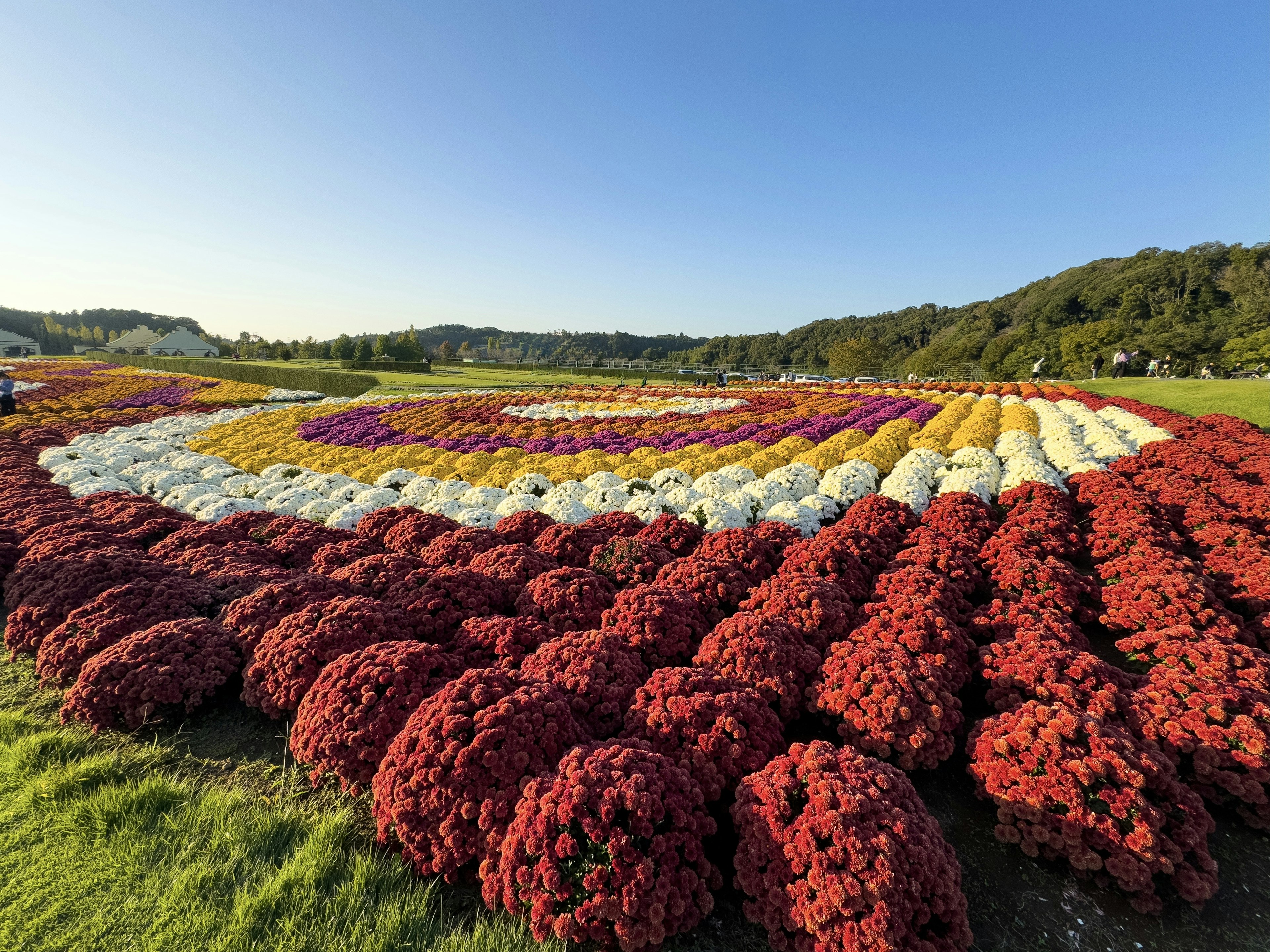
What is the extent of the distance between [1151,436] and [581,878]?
1712 centimetres

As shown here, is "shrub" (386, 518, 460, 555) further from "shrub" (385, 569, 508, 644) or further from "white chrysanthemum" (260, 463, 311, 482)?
"white chrysanthemum" (260, 463, 311, 482)

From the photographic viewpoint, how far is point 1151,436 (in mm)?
13156

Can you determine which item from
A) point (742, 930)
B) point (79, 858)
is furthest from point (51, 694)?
point (742, 930)

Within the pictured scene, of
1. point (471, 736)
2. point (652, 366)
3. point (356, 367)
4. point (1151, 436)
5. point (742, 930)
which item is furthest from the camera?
point (652, 366)

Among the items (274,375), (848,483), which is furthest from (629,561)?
(274,375)

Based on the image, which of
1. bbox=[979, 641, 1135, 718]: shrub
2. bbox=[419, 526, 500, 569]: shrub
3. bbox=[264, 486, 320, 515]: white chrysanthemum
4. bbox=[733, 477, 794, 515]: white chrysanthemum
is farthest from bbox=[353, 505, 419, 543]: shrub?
bbox=[979, 641, 1135, 718]: shrub

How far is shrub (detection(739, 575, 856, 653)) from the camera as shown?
5164mm

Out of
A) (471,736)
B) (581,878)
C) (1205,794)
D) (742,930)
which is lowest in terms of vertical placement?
(742,930)

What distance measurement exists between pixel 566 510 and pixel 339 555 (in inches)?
138

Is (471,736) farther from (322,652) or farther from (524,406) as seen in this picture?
(524,406)

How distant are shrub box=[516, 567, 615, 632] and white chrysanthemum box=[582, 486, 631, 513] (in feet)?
11.0

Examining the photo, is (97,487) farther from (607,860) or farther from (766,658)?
(766,658)

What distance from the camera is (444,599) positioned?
5.73 m

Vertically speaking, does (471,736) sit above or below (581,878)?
above
